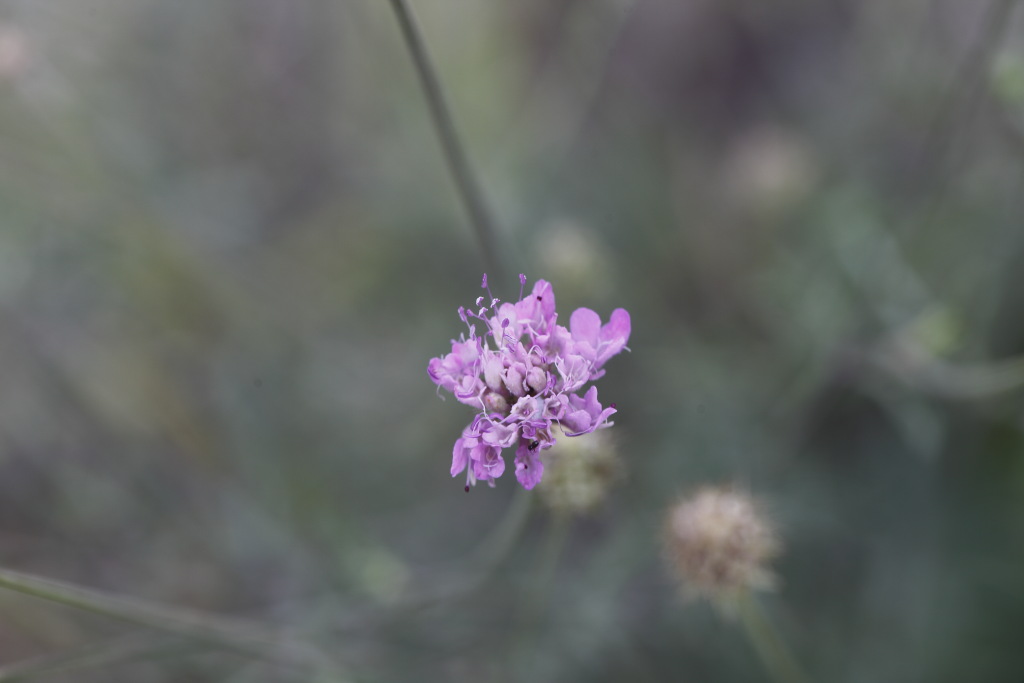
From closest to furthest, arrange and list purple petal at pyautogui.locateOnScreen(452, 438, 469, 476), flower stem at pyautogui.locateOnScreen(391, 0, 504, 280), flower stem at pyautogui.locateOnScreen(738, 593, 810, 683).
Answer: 1. purple petal at pyautogui.locateOnScreen(452, 438, 469, 476)
2. flower stem at pyautogui.locateOnScreen(391, 0, 504, 280)
3. flower stem at pyautogui.locateOnScreen(738, 593, 810, 683)

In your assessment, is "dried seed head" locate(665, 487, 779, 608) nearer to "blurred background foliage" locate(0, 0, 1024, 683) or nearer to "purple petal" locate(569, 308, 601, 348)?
"blurred background foliage" locate(0, 0, 1024, 683)

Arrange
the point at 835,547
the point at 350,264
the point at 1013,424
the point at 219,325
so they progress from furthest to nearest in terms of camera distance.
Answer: the point at 350,264
the point at 219,325
the point at 835,547
the point at 1013,424

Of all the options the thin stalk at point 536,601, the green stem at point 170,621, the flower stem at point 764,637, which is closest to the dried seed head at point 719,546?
the flower stem at point 764,637

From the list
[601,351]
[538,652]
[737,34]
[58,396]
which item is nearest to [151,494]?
[58,396]

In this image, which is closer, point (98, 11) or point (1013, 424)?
point (1013, 424)

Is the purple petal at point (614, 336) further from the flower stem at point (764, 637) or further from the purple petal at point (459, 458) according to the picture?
the flower stem at point (764, 637)

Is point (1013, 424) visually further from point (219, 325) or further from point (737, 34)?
point (219, 325)

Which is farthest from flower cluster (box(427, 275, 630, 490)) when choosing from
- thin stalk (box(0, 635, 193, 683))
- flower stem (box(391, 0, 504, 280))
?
thin stalk (box(0, 635, 193, 683))
